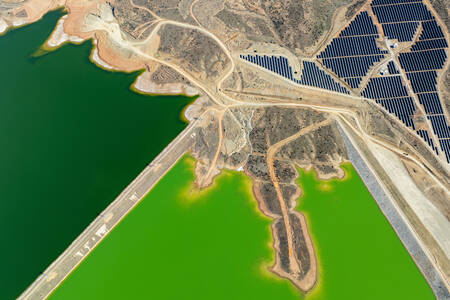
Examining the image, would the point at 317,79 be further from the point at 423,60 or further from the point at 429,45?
the point at 429,45

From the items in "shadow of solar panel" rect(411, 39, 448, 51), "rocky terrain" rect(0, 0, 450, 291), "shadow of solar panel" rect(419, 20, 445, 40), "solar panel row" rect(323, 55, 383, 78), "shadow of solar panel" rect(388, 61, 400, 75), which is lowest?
"rocky terrain" rect(0, 0, 450, 291)

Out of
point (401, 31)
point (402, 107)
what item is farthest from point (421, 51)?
point (402, 107)

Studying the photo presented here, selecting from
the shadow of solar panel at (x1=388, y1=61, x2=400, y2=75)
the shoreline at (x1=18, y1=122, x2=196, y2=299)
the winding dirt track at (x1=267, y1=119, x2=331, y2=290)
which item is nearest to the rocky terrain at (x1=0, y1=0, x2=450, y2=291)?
the winding dirt track at (x1=267, y1=119, x2=331, y2=290)

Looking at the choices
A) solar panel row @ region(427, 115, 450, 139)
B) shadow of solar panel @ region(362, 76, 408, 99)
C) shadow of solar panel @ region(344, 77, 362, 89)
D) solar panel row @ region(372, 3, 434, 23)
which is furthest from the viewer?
solar panel row @ region(372, 3, 434, 23)

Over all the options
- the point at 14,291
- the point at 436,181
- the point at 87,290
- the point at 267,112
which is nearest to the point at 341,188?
the point at 436,181

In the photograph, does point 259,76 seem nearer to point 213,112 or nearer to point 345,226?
point 213,112

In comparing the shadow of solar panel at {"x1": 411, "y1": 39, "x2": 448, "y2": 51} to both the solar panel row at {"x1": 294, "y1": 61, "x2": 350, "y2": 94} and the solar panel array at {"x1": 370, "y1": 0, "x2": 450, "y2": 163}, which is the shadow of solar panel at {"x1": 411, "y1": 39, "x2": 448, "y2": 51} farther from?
the solar panel row at {"x1": 294, "y1": 61, "x2": 350, "y2": 94}

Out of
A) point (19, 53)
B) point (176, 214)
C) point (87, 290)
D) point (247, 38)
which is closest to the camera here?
point (87, 290)
